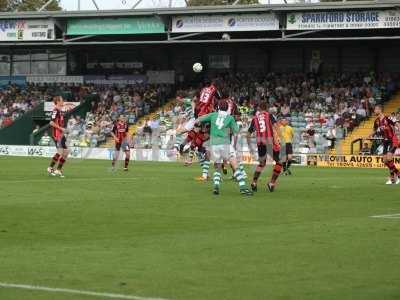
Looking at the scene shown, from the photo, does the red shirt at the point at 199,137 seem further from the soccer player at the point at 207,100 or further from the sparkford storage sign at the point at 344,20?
the sparkford storage sign at the point at 344,20

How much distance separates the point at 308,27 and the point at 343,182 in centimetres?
2220

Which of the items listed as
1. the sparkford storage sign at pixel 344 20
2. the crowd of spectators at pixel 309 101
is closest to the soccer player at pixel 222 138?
the crowd of spectators at pixel 309 101

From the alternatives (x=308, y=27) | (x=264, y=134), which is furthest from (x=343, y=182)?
(x=308, y=27)

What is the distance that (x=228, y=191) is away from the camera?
22.7 meters

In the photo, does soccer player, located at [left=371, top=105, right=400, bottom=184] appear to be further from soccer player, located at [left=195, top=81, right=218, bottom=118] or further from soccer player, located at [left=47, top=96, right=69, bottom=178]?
soccer player, located at [left=47, top=96, right=69, bottom=178]

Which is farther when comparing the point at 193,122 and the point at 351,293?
the point at 193,122

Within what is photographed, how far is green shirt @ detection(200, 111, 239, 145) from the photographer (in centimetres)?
2166

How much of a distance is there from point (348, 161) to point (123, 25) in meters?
16.2

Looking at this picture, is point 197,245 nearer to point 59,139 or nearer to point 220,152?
point 220,152

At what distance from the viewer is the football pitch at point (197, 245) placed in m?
9.59

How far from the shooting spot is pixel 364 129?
46875 mm

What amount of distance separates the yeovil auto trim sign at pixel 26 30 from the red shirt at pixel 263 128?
33557 millimetres

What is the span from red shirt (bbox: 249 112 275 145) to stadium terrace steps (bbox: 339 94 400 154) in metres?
22.0

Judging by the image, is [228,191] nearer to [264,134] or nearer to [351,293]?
[264,134]
